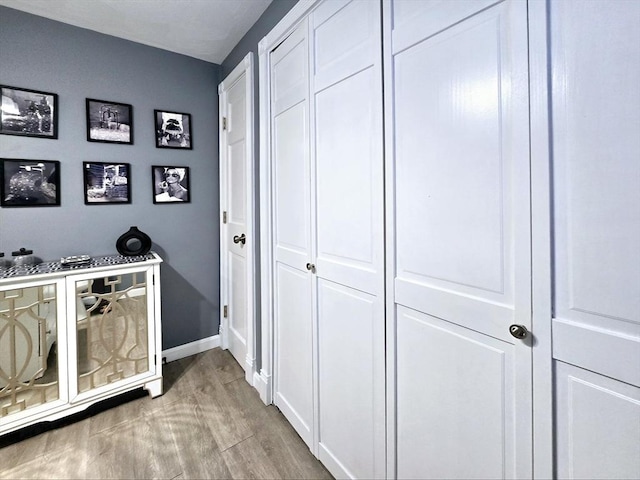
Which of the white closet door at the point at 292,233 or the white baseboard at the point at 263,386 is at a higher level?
the white closet door at the point at 292,233

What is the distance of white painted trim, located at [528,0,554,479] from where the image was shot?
0.67m

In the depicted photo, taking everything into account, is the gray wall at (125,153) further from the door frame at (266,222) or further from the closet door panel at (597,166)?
the closet door panel at (597,166)

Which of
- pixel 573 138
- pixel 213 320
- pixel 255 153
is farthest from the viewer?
pixel 213 320

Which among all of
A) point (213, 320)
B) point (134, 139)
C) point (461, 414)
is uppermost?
point (134, 139)

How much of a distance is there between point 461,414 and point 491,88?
917 mm

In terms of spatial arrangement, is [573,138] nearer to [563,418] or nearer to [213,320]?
[563,418]

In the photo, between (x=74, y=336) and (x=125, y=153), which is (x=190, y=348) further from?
(x=125, y=153)

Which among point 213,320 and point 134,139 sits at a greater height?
point 134,139

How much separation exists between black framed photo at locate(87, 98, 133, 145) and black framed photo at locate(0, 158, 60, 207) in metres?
0.33

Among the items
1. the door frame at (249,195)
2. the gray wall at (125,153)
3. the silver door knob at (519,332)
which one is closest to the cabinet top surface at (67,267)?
the gray wall at (125,153)

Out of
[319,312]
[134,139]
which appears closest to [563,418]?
[319,312]

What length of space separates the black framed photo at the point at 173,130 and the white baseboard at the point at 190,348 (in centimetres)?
164

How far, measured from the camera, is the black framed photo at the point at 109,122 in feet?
6.68

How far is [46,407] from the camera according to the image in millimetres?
1639
